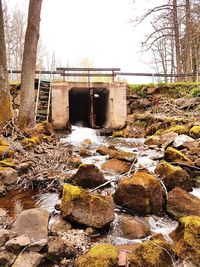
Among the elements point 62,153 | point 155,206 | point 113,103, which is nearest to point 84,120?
point 113,103

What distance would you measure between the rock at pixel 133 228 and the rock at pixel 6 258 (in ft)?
4.73

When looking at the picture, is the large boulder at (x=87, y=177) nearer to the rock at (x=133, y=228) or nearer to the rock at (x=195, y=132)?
the rock at (x=133, y=228)

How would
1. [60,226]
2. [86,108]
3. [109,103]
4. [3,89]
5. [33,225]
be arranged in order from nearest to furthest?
1. [33,225]
2. [60,226]
3. [3,89]
4. [109,103]
5. [86,108]

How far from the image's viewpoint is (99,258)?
3.00 metres

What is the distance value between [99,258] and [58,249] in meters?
0.50

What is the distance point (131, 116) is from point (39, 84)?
14.3ft

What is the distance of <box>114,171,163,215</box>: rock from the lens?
4434 millimetres

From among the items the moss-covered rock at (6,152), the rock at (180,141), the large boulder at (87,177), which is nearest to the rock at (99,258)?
the large boulder at (87,177)

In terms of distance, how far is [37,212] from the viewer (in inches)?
157

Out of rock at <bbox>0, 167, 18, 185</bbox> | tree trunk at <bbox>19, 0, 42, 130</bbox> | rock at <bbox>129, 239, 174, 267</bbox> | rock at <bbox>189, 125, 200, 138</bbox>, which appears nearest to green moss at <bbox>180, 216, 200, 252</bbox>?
rock at <bbox>129, 239, 174, 267</bbox>

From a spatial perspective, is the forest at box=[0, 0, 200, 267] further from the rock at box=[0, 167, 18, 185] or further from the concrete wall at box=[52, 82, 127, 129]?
the concrete wall at box=[52, 82, 127, 129]

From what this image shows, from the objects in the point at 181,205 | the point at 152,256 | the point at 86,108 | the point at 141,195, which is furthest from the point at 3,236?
the point at 86,108

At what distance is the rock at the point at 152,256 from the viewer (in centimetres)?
300

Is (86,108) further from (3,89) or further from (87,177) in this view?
(87,177)
